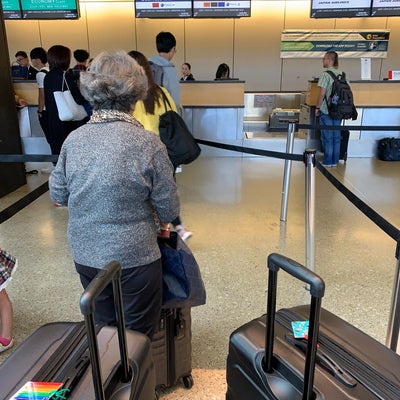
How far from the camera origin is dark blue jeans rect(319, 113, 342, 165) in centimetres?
596

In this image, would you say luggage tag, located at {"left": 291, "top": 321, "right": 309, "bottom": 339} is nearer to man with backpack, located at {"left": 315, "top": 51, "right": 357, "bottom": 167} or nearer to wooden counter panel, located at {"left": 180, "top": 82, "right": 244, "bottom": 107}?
man with backpack, located at {"left": 315, "top": 51, "right": 357, "bottom": 167}

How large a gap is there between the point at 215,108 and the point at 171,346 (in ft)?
18.1

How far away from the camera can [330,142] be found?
600cm

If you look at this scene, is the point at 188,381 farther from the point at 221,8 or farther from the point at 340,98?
the point at 221,8

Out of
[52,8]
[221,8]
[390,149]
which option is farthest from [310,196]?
[52,8]

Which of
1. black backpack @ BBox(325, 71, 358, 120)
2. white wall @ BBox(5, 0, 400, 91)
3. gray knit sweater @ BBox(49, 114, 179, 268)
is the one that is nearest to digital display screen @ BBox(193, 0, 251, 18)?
black backpack @ BBox(325, 71, 358, 120)

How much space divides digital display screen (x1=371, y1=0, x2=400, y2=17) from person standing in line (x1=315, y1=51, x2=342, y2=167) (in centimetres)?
195

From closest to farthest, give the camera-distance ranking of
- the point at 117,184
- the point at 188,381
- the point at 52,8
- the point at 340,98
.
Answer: the point at 117,184
the point at 188,381
the point at 340,98
the point at 52,8

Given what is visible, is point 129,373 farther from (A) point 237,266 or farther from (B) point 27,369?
(A) point 237,266

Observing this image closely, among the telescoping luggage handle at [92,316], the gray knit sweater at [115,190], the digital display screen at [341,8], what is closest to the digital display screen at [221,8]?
the digital display screen at [341,8]

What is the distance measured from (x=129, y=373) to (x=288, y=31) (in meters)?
10.2

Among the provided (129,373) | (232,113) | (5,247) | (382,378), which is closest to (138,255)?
(129,373)

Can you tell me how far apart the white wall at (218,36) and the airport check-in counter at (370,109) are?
11.3ft

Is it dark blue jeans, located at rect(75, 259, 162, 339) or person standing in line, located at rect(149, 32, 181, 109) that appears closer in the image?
dark blue jeans, located at rect(75, 259, 162, 339)
